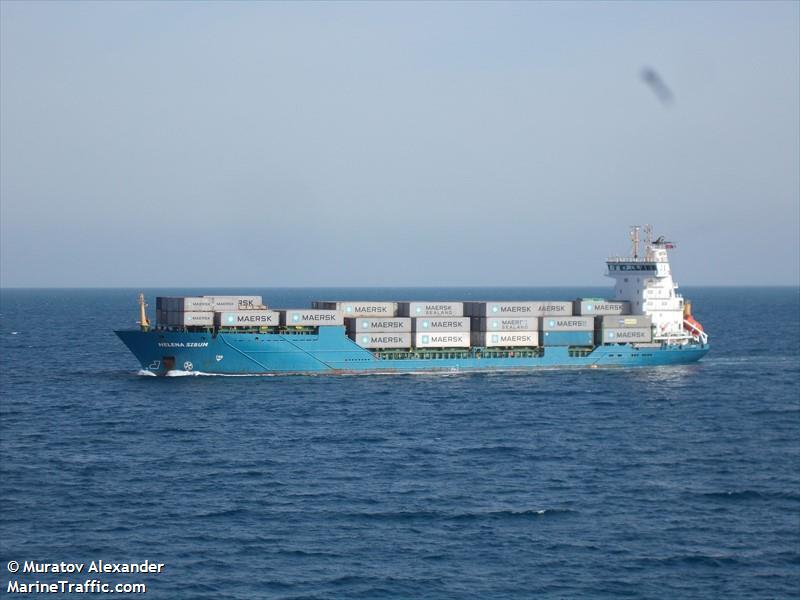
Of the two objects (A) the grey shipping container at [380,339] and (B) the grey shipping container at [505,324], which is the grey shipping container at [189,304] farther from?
(B) the grey shipping container at [505,324]

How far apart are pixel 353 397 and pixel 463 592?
38014mm

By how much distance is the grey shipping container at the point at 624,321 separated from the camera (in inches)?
3268

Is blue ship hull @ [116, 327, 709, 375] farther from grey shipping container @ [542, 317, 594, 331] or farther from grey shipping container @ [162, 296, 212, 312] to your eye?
grey shipping container @ [162, 296, 212, 312]

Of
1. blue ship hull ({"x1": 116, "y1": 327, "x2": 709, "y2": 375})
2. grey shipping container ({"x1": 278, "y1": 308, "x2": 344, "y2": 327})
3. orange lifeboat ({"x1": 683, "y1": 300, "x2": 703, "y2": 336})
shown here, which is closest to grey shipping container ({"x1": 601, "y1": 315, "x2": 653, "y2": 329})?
blue ship hull ({"x1": 116, "y1": 327, "x2": 709, "y2": 375})

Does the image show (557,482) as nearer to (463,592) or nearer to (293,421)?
(463,592)

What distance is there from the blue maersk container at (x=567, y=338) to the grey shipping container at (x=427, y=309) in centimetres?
751

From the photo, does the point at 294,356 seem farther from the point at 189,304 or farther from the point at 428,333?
the point at 428,333

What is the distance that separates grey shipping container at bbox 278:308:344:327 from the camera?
73625 millimetres

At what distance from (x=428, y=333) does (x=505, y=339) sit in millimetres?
6779

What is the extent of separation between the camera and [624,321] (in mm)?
83812

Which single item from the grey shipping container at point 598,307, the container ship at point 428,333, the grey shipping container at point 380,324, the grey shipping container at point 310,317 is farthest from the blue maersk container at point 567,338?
the grey shipping container at point 310,317

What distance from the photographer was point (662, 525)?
3588 cm

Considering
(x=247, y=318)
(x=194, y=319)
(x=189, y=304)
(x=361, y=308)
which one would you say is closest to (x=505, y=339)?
(x=361, y=308)

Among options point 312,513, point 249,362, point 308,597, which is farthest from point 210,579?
point 249,362
